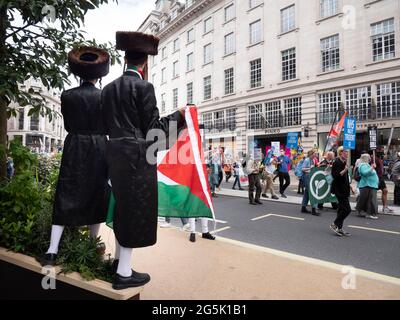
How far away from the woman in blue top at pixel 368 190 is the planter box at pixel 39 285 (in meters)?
7.89

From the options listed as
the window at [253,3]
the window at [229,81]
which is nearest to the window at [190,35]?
the window at [229,81]

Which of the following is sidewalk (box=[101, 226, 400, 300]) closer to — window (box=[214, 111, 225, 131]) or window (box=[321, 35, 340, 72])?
window (box=[321, 35, 340, 72])

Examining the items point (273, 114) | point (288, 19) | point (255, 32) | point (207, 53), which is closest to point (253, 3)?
point (255, 32)

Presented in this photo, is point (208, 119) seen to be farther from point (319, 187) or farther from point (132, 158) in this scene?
point (132, 158)

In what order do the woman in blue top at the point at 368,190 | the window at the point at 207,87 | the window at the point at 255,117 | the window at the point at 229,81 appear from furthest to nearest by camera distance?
1. the window at the point at 207,87
2. the window at the point at 229,81
3. the window at the point at 255,117
4. the woman in blue top at the point at 368,190

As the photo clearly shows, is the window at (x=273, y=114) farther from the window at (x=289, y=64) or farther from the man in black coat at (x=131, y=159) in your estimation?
the man in black coat at (x=131, y=159)

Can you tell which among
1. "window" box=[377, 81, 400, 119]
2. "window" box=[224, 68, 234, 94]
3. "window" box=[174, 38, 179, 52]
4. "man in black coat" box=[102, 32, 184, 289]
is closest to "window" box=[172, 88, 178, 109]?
"window" box=[174, 38, 179, 52]

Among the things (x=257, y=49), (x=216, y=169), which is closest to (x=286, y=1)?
(x=257, y=49)

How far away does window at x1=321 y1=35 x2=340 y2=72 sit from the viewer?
73.0 ft

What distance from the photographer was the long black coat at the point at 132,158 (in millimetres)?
2307

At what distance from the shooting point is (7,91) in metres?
2.52

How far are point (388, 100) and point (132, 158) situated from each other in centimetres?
2229

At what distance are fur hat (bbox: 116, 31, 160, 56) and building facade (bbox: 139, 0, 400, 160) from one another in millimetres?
16677
